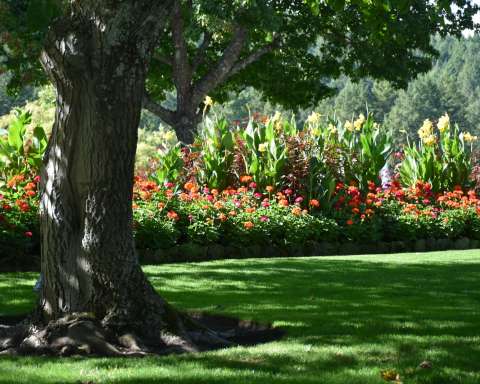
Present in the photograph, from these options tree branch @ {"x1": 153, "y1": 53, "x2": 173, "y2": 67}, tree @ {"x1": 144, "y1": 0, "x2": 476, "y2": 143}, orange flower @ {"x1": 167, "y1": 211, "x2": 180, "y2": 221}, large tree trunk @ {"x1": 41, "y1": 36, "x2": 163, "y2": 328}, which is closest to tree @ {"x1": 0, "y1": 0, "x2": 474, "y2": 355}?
large tree trunk @ {"x1": 41, "y1": 36, "x2": 163, "y2": 328}

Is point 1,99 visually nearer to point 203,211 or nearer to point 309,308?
point 203,211

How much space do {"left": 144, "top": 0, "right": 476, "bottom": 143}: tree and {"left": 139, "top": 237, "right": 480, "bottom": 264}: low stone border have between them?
21.2ft

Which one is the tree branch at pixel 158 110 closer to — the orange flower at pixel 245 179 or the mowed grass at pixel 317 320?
the orange flower at pixel 245 179

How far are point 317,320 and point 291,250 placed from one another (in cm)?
520

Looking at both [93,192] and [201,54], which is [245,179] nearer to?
[93,192]

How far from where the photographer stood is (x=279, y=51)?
21.9 meters

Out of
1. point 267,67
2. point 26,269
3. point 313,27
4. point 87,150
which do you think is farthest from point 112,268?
point 267,67

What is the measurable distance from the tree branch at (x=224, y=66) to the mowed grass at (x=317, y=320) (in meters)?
10.9

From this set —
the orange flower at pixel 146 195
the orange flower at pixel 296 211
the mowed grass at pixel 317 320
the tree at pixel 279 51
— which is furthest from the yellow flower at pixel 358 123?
the orange flower at pixel 146 195

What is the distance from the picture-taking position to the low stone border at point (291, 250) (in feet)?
32.2

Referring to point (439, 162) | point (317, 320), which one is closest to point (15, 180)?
point (317, 320)

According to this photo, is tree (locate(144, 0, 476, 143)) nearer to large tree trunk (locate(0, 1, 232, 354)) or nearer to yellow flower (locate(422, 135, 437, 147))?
yellow flower (locate(422, 135, 437, 147))

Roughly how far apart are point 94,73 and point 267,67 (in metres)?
17.5

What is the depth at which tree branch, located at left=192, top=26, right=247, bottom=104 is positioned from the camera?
1978 centimetres
